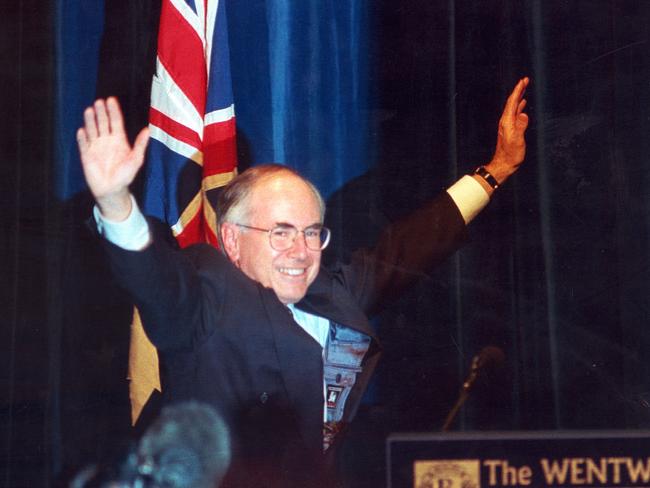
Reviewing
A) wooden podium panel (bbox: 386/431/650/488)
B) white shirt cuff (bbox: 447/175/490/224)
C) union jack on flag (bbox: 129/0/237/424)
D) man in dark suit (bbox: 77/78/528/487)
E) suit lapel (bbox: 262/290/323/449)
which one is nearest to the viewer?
wooden podium panel (bbox: 386/431/650/488)

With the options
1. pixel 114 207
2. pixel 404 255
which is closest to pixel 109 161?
pixel 114 207

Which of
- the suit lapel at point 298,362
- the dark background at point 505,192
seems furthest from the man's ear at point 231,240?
the dark background at point 505,192

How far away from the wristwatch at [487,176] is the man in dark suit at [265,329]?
48 cm

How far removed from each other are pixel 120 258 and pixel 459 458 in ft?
2.33

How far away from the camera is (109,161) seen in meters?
1.61

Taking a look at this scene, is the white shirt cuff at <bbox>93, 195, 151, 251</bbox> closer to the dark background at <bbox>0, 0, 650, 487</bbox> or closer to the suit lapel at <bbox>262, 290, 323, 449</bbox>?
the suit lapel at <bbox>262, 290, 323, 449</bbox>

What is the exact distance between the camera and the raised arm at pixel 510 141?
2.27m

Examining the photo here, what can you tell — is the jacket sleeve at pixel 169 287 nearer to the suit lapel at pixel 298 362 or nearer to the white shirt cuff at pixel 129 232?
the white shirt cuff at pixel 129 232

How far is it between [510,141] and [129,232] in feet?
3.84

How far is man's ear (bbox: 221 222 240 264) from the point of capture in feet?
6.33

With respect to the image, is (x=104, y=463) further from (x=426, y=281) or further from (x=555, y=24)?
(x=555, y=24)

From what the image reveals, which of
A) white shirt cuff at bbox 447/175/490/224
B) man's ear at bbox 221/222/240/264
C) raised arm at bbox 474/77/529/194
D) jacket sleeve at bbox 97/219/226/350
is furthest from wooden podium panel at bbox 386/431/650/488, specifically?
raised arm at bbox 474/77/529/194

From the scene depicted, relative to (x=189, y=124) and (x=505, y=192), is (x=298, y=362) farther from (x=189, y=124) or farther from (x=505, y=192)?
(x=505, y=192)

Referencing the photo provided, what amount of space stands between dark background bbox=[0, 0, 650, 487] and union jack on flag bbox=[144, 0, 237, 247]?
67 millimetres
